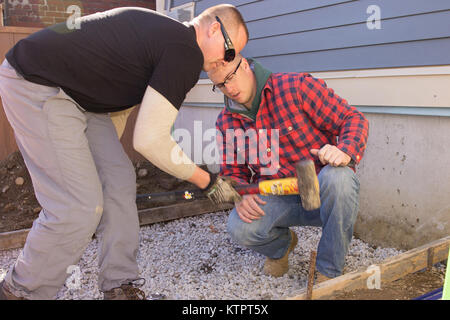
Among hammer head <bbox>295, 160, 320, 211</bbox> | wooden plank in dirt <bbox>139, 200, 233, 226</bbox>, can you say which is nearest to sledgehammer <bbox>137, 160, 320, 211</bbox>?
Result: hammer head <bbox>295, 160, 320, 211</bbox>

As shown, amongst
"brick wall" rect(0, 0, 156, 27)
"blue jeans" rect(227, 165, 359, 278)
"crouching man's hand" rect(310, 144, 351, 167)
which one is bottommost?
"blue jeans" rect(227, 165, 359, 278)

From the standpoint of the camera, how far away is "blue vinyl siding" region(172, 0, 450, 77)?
294cm

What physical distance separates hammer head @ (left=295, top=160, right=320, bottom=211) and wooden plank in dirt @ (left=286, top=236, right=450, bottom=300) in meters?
0.42

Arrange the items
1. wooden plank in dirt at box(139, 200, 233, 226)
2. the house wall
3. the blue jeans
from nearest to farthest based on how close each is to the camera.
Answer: the blue jeans < the house wall < wooden plank in dirt at box(139, 200, 233, 226)

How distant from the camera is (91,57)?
1915mm

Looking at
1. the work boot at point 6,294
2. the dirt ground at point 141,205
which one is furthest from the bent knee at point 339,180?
the work boot at point 6,294

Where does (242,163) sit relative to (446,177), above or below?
above

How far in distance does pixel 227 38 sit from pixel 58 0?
27.1ft

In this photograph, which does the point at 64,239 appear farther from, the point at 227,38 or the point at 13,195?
the point at 13,195

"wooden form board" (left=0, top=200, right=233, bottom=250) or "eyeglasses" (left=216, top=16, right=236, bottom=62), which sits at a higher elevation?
"eyeglasses" (left=216, top=16, right=236, bottom=62)

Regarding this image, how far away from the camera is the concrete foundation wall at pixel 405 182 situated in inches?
117

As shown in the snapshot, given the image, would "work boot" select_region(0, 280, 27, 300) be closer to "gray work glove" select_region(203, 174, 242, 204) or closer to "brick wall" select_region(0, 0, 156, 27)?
"gray work glove" select_region(203, 174, 242, 204)

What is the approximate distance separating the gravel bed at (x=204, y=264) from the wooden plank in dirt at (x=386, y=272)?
1.06 ft
